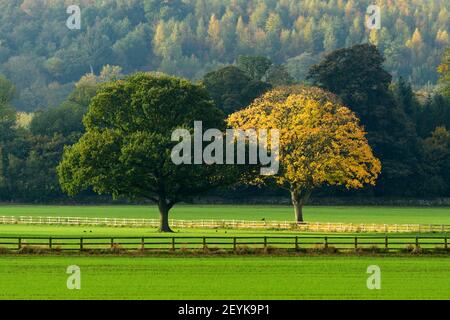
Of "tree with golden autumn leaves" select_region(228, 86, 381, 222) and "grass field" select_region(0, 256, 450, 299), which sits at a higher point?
"tree with golden autumn leaves" select_region(228, 86, 381, 222)

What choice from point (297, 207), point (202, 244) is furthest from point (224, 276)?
point (297, 207)

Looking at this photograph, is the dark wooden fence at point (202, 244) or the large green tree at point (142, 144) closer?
the dark wooden fence at point (202, 244)

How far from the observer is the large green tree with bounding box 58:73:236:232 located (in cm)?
9625

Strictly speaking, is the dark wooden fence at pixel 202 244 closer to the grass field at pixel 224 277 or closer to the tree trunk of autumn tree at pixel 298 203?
the grass field at pixel 224 277

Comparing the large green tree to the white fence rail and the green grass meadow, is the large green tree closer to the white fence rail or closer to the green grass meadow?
the white fence rail

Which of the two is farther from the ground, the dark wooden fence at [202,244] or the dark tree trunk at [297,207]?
the dark tree trunk at [297,207]

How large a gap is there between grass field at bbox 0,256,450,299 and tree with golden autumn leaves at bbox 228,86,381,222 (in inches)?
1564

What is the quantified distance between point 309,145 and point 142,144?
20249 mm

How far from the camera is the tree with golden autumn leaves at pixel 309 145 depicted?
10956 centimetres

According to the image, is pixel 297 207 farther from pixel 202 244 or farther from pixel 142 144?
pixel 202 244

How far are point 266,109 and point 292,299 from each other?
65426 millimetres

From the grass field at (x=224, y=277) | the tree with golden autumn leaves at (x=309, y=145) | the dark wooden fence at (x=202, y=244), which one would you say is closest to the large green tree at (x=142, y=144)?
the tree with golden autumn leaves at (x=309, y=145)

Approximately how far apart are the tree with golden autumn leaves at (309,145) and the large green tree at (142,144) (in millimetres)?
10557

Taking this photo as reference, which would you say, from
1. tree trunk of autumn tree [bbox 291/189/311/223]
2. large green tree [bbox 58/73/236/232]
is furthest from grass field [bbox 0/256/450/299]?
tree trunk of autumn tree [bbox 291/189/311/223]
